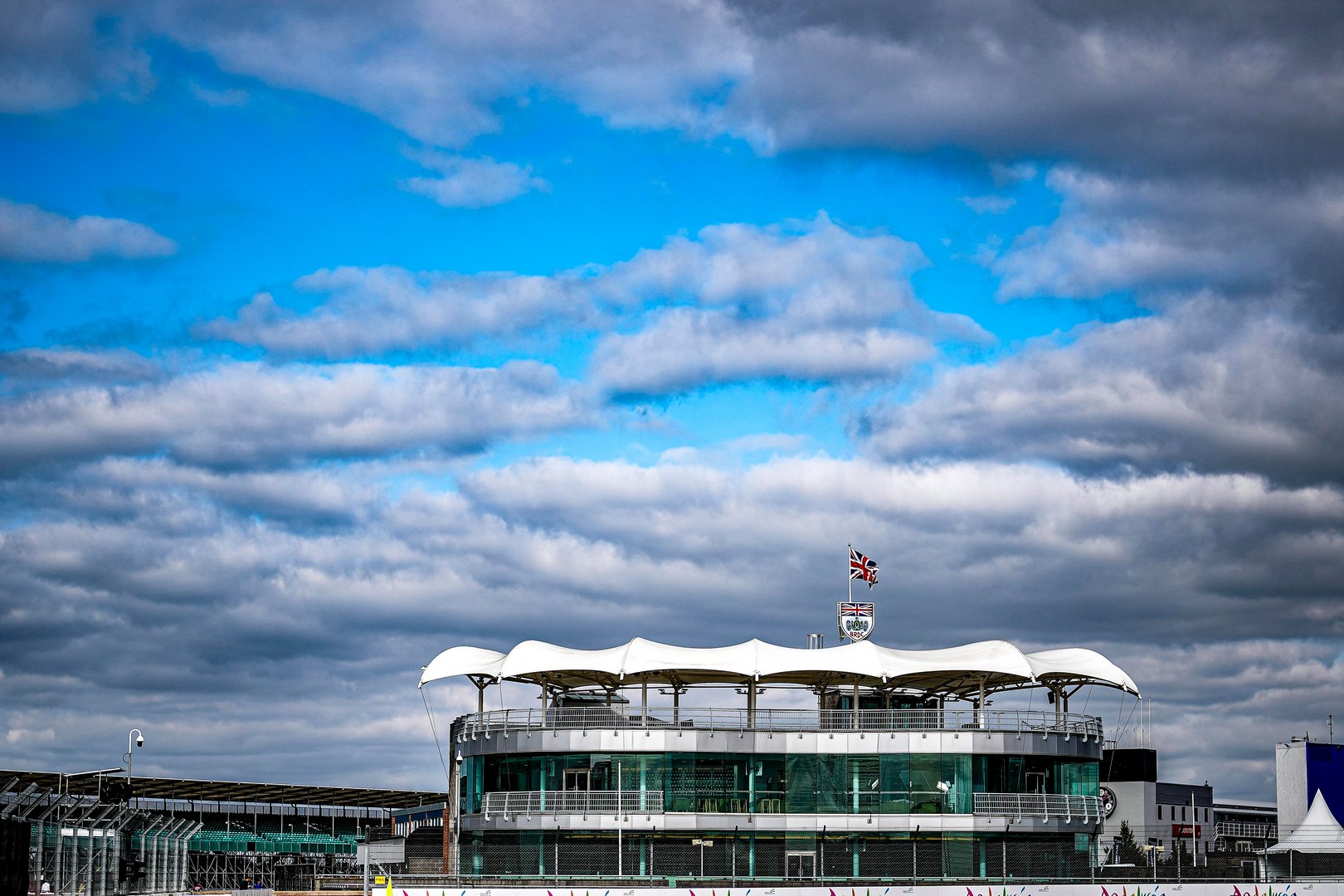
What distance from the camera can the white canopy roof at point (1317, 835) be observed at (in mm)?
79188

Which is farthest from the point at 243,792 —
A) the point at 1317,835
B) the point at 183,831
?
the point at 1317,835

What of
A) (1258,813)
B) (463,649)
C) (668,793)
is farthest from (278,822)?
(1258,813)

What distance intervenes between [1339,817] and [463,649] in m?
62.7

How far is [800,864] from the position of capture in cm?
7394

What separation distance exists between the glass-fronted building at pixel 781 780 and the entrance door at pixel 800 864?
0.07 m

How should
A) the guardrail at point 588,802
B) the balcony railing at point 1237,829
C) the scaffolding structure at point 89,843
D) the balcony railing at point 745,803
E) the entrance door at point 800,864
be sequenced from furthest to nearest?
the balcony railing at point 1237,829
the balcony railing at point 745,803
the guardrail at point 588,802
the entrance door at point 800,864
the scaffolding structure at point 89,843

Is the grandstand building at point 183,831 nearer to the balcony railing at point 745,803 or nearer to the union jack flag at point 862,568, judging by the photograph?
the balcony railing at point 745,803

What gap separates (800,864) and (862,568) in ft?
62.8

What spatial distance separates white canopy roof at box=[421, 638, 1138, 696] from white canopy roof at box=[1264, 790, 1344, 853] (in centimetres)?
1170

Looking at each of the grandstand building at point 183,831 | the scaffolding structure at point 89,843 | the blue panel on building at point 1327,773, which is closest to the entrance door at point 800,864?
the grandstand building at point 183,831

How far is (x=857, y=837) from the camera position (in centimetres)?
7556

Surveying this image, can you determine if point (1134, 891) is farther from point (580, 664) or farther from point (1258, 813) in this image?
point (1258, 813)

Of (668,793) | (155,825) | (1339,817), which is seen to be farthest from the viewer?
(1339,817)

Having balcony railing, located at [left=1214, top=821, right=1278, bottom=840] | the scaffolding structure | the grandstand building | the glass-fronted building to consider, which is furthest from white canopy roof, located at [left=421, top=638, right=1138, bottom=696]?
balcony railing, located at [left=1214, top=821, right=1278, bottom=840]
